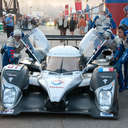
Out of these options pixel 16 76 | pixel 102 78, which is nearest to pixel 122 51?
pixel 102 78

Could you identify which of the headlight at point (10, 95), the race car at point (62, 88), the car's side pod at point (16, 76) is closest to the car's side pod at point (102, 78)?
the race car at point (62, 88)

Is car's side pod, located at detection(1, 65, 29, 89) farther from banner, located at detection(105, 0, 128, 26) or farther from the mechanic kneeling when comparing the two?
banner, located at detection(105, 0, 128, 26)

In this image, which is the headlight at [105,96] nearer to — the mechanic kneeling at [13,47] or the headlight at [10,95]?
the headlight at [10,95]

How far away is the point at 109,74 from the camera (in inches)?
294

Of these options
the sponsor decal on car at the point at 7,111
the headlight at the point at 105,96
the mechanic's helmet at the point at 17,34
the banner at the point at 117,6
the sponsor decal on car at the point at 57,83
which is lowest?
the sponsor decal on car at the point at 7,111

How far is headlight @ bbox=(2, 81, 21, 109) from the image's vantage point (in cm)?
719

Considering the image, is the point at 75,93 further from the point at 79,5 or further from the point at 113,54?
the point at 79,5

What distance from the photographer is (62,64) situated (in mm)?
8312

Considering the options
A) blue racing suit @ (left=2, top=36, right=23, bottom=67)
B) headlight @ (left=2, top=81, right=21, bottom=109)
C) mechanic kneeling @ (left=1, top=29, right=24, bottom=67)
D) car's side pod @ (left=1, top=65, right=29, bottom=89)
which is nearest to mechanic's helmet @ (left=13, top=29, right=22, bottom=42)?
mechanic kneeling @ (left=1, top=29, right=24, bottom=67)

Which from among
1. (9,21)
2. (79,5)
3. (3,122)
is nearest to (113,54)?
A: (3,122)

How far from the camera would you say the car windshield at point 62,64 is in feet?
26.9

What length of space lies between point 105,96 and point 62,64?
4.89 feet

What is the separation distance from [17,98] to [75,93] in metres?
1.24

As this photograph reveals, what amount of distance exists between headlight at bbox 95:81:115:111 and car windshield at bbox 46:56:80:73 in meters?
1.15
